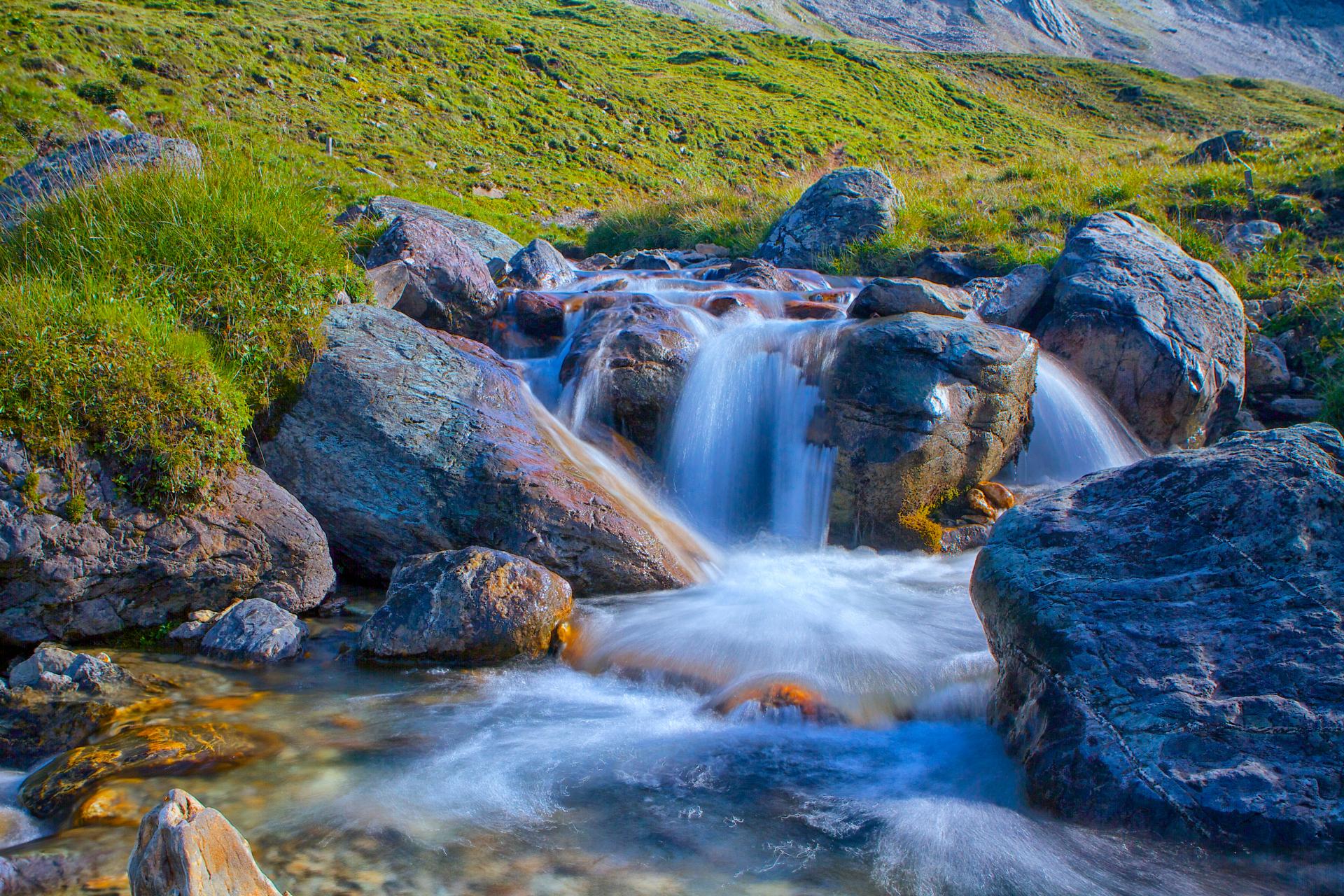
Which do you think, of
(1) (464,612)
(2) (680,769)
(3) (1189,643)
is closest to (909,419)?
(3) (1189,643)

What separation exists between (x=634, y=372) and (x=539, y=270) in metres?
4.53

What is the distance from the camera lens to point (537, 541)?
632 centimetres

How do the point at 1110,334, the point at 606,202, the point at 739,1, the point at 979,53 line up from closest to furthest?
the point at 1110,334
the point at 606,202
the point at 979,53
the point at 739,1

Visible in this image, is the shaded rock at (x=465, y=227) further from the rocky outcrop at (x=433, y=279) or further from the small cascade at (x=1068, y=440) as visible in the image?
the small cascade at (x=1068, y=440)

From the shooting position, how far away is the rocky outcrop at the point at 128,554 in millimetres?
4953

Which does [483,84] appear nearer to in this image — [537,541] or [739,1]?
[537,541]

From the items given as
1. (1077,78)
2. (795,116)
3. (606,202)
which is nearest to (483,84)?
(606,202)

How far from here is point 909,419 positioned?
298 inches

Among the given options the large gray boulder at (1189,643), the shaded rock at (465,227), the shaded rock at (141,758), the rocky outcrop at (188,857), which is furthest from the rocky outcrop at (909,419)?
the shaded rock at (465,227)

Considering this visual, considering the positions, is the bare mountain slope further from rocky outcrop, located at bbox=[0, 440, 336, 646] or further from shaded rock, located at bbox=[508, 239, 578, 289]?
rocky outcrop, located at bbox=[0, 440, 336, 646]

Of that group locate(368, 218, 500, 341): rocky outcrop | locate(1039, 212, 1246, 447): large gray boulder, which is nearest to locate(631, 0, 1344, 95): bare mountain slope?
locate(1039, 212, 1246, 447): large gray boulder

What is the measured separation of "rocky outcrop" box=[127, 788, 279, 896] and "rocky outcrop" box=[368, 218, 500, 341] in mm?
7254

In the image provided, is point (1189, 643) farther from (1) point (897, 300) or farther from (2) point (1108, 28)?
(2) point (1108, 28)

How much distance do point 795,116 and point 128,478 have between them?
44219 mm
